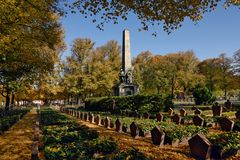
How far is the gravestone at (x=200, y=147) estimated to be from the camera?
23.2 feet

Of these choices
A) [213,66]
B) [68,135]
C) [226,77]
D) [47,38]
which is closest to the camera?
[68,135]

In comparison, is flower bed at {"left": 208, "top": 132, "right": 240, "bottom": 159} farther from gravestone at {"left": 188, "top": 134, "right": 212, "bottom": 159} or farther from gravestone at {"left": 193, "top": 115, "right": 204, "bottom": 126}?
gravestone at {"left": 193, "top": 115, "right": 204, "bottom": 126}

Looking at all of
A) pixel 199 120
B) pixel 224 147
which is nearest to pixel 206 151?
pixel 224 147

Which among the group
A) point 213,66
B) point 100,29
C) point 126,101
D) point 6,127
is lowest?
point 6,127

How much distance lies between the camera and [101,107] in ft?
99.5

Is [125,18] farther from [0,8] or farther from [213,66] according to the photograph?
[213,66]

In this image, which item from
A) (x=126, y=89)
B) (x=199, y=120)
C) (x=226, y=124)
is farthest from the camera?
(x=126, y=89)

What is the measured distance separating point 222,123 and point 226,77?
53.0m

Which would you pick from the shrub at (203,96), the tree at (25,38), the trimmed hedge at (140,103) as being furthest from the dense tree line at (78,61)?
the shrub at (203,96)

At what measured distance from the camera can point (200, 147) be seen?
719cm

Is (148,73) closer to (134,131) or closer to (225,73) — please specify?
(225,73)

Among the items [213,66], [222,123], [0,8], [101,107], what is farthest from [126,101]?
[213,66]

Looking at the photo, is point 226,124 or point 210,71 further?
point 210,71

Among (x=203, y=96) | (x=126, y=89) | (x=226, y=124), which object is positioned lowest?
(x=226, y=124)
